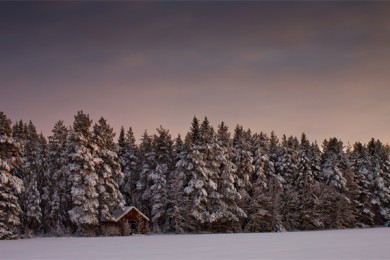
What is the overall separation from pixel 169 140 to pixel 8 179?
27044 millimetres

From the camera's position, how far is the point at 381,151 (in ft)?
258

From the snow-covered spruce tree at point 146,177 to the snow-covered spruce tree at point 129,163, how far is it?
0.98 metres

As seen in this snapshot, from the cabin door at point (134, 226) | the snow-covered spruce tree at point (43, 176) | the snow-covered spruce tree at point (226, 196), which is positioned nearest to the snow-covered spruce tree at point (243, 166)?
the snow-covered spruce tree at point (226, 196)

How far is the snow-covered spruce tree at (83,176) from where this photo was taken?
4959cm

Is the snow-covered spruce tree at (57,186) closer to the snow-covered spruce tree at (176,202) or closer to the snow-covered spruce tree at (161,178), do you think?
the snow-covered spruce tree at (161,178)

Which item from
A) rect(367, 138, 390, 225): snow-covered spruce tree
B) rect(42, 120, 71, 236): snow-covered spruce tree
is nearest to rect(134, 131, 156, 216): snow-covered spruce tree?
rect(42, 120, 71, 236): snow-covered spruce tree

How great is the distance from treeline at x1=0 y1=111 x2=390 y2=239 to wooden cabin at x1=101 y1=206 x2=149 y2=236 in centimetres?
122

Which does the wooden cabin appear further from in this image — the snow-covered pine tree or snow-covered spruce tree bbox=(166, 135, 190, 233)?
the snow-covered pine tree

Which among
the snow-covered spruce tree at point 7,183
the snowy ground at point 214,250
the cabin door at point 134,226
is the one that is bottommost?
the cabin door at point 134,226

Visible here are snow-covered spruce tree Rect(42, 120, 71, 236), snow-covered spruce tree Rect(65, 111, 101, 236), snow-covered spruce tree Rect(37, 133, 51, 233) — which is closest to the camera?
snow-covered spruce tree Rect(65, 111, 101, 236)

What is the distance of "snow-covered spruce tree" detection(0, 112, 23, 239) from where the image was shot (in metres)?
42.8

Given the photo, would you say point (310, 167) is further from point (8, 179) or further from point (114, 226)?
point (8, 179)

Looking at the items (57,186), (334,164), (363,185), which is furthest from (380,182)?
(57,186)

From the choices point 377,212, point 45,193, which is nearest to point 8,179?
point 45,193
